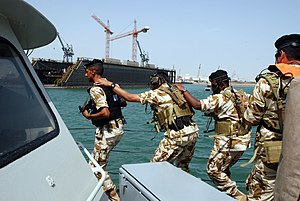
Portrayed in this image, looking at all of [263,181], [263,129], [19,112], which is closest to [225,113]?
[263,129]

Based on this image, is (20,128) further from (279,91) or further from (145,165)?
(279,91)

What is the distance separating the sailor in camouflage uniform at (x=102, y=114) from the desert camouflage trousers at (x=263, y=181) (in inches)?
67.6

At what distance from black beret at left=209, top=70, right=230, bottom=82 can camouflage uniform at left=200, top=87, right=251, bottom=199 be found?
0.13m

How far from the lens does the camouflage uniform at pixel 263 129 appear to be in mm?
2535

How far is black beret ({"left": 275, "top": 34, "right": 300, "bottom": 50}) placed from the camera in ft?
8.02

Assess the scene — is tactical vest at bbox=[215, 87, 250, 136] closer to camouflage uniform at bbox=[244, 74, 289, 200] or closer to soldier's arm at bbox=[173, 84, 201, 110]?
soldier's arm at bbox=[173, 84, 201, 110]

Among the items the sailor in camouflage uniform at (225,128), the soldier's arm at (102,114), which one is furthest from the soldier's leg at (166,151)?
the soldier's arm at (102,114)

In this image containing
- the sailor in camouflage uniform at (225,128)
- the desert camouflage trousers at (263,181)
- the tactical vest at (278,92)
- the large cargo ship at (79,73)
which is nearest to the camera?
the tactical vest at (278,92)

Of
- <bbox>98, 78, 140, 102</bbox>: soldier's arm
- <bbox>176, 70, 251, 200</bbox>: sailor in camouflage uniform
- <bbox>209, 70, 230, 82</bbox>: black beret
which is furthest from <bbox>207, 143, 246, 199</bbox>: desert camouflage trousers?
<bbox>98, 78, 140, 102</bbox>: soldier's arm

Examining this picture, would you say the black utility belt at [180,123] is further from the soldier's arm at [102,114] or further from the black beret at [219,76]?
the soldier's arm at [102,114]

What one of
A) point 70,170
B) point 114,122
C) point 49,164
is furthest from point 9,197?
point 114,122

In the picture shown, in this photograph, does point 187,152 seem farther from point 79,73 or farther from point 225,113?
point 79,73

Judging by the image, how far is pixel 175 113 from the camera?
150 inches

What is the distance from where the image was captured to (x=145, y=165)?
2.89 meters
